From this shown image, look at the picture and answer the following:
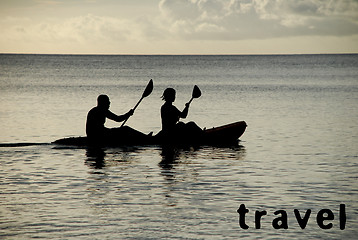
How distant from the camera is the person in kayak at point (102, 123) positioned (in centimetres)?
1848

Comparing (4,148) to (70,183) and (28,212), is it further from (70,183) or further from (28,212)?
(28,212)

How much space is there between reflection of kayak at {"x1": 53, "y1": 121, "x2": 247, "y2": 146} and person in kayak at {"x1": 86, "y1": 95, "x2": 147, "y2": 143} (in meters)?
0.14

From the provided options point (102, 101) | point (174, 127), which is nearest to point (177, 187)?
point (102, 101)

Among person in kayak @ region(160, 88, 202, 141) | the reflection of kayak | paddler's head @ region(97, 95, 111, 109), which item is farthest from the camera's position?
the reflection of kayak

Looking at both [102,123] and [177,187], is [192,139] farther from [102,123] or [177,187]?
[177,187]

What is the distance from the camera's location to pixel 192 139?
782 inches

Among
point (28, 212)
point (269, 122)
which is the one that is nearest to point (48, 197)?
point (28, 212)

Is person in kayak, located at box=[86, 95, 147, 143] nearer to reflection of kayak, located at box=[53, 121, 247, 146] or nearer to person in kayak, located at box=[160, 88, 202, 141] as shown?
reflection of kayak, located at box=[53, 121, 247, 146]

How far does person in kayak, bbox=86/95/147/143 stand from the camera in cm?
1848

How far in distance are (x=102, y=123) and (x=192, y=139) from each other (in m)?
2.78

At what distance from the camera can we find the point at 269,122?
96.9ft

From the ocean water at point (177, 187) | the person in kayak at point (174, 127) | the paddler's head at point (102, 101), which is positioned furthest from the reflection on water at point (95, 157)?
the person in kayak at point (174, 127)

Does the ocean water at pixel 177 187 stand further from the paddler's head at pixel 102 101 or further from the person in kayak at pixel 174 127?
the paddler's head at pixel 102 101

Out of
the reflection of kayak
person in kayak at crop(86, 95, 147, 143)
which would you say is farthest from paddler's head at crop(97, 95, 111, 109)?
the reflection of kayak
